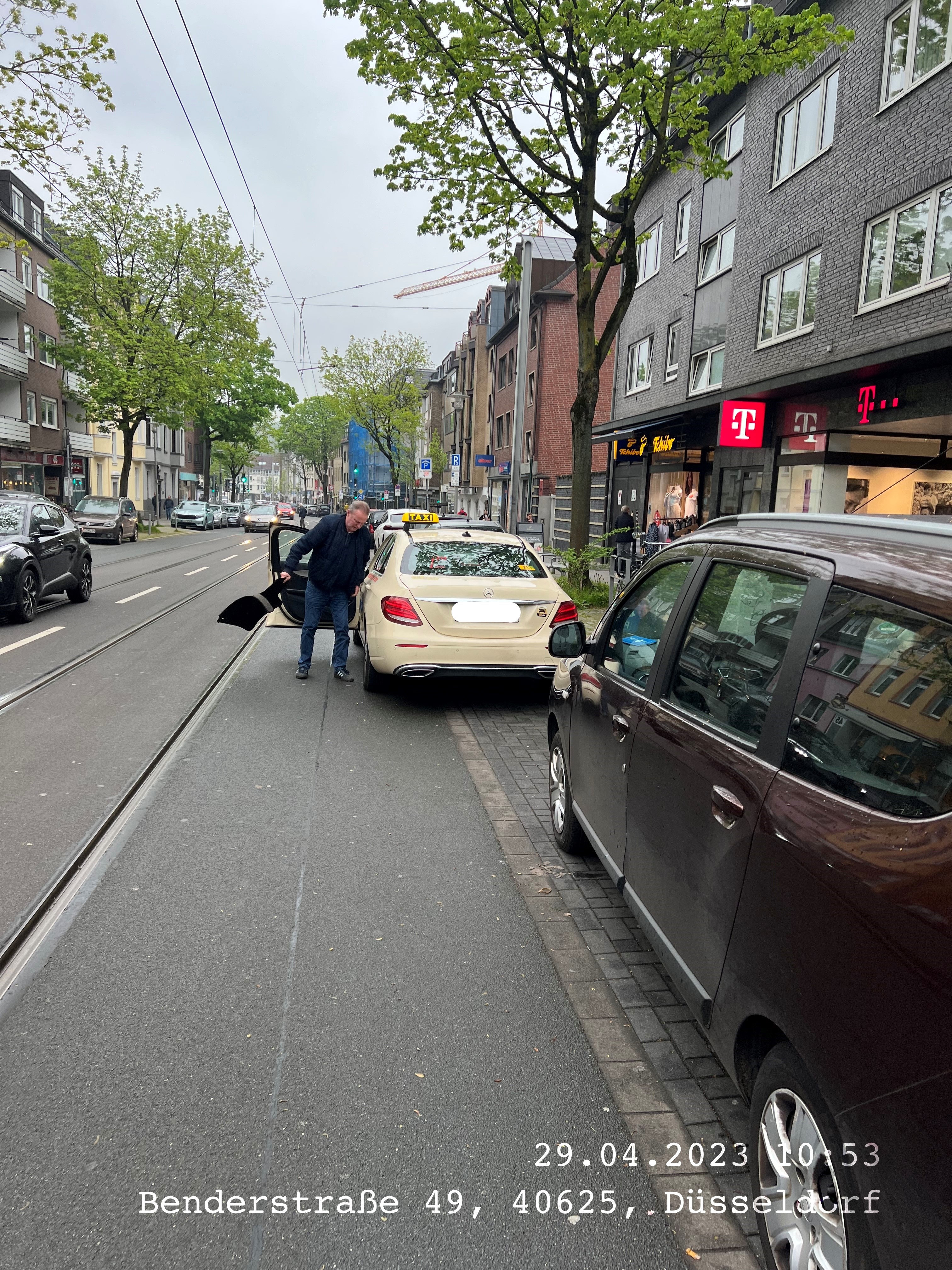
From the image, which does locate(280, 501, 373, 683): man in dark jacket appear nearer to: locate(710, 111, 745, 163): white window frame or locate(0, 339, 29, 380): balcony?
locate(710, 111, 745, 163): white window frame

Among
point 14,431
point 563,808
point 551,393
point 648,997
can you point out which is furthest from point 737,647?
point 14,431

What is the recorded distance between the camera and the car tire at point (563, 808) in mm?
4504

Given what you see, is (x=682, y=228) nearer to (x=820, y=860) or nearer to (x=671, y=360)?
(x=671, y=360)

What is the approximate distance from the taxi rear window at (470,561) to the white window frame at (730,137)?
1506 cm

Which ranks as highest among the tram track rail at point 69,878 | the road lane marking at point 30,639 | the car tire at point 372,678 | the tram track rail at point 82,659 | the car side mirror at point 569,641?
the car side mirror at point 569,641

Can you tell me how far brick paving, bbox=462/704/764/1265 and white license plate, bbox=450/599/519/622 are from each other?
68.2 inches

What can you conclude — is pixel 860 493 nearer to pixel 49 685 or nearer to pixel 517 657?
pixel 517 657

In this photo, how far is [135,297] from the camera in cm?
3747

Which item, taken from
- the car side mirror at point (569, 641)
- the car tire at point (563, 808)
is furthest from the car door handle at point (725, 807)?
the car tire at point (563, 808)

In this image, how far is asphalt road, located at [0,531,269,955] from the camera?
461 centimetres

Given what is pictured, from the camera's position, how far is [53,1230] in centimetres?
216

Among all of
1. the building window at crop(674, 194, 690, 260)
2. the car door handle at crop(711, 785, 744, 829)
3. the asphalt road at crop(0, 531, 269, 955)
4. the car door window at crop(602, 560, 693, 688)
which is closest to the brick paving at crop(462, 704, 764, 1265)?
the car door handle at crop(711, 785, 744, 829)

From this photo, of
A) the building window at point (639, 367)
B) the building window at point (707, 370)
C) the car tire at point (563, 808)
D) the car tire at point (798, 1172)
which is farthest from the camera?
the building window at point (639, 367)

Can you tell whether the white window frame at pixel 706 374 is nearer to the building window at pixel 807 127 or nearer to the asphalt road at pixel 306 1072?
the building window at pixel 807 127
